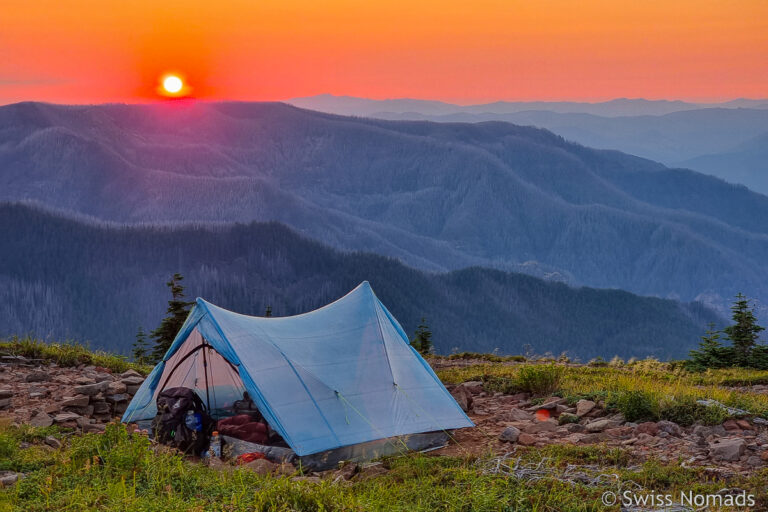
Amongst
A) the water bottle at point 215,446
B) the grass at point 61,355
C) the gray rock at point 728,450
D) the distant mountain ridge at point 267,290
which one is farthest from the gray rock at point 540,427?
the distant mountain ridge at point 267,290

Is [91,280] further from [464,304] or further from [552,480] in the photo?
[552,480]

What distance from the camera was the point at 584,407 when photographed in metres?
13.4

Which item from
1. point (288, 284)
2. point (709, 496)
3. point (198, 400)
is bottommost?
point (709, 496)

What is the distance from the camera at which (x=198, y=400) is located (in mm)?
12359

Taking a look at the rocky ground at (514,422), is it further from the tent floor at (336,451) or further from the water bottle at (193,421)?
the water bottle at (193,421)

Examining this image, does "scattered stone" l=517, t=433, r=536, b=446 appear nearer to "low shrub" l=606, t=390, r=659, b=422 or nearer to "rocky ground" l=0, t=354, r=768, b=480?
"rocky ground" l=0, t=354, r=768, b=480

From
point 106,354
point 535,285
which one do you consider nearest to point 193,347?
point 106,354

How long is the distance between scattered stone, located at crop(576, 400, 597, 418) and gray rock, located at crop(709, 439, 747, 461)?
115 inches

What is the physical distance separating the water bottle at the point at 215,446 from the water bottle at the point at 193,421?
0.34 m

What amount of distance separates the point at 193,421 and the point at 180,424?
7.7 inches

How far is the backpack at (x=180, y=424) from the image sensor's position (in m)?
11.8

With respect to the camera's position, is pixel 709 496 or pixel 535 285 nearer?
pixel 709 496

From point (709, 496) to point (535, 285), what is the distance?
13596 centimetres

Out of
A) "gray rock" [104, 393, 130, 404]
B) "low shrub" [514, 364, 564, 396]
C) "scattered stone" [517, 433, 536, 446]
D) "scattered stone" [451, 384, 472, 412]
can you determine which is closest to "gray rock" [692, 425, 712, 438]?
"scattered stone" [517, 433, 536, 446]
